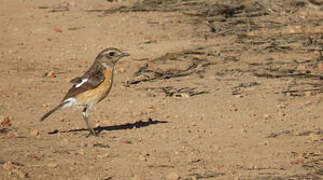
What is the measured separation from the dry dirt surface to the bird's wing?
473mm

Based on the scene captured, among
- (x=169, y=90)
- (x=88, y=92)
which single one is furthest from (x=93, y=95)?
(x=169, y=90)

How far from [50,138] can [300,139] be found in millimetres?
2776

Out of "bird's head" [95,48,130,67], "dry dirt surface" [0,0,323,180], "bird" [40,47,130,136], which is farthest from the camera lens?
"bird's head" [95,48,130,67]

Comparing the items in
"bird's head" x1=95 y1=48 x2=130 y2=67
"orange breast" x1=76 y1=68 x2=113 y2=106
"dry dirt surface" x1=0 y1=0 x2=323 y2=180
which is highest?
"bird's head" x1=95 y1=48 x2=130 y2=67

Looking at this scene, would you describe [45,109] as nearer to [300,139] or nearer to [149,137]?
[149,137]

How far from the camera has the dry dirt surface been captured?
9.01 meters

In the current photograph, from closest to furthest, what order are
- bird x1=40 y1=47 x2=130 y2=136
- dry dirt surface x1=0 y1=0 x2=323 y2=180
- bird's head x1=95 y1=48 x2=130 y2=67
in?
dry dirt surface x1=0 y1=0 x2=323 y2=180, bird x1=40 y1=47 x2=130 y2=136, bird's head x1=95 y1=48 x2=130 y2=67

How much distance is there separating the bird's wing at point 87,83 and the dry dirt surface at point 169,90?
47 centimetres

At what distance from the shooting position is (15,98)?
1218 cm

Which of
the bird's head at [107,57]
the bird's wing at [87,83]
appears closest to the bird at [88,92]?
the bird's wing at [87,83]

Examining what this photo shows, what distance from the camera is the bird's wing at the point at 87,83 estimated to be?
1040 centimetres

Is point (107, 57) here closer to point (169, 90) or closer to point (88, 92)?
point (88, 92)

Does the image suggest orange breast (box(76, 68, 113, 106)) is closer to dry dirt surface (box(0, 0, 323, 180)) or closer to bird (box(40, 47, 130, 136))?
bird (box(40, 47, 130, 136))

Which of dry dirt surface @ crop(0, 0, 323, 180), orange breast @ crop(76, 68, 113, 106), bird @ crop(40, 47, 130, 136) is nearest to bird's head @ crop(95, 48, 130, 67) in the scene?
bird @ crop(40, 47, 130, 136)
